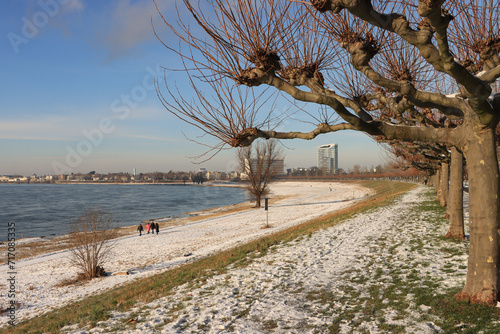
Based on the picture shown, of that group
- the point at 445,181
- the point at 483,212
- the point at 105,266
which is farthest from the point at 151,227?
the point at 483,212

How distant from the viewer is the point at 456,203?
1156cm

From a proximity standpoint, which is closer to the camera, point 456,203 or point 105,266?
point 456,203

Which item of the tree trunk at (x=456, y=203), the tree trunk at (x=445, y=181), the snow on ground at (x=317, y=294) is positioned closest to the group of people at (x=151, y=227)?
the snow on ground at (x=317, y=294)

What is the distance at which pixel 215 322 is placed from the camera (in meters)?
6.23

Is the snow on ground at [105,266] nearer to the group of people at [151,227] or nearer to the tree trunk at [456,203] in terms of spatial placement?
the group of people at [151,227]

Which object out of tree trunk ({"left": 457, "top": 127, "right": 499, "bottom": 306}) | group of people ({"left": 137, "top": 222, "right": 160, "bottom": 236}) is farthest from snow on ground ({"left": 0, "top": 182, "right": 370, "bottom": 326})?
tree trunk ({"left": 457, "top": 127, "right": 499, "bottom": 306})

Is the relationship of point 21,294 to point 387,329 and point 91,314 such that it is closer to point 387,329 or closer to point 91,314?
point 91,314

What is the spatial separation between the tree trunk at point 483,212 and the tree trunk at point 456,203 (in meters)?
6.58

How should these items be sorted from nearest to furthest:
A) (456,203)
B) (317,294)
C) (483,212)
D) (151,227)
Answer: (483,212), (317,294), (456,203), (151,227)

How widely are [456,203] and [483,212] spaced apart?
7.07 meters

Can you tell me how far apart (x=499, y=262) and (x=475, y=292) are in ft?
2.32

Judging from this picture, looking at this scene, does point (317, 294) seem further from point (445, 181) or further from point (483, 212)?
point (445, 181)

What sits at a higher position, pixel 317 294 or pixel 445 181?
pixel 445 181

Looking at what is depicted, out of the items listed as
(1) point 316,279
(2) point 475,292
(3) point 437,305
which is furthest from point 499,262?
(1) point 316,279
